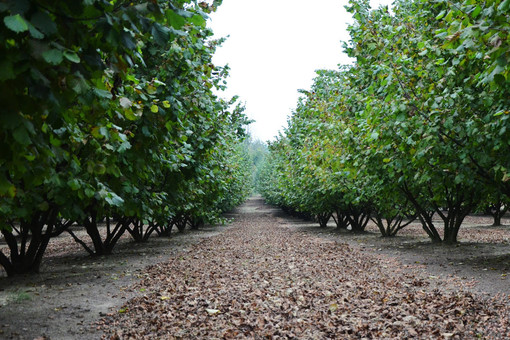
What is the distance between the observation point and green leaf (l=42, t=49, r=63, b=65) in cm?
219

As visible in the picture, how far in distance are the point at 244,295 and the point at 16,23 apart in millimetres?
5559

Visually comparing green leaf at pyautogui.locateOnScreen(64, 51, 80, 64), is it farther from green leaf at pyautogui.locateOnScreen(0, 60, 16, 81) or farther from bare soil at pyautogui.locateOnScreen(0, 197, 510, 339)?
bare soil at pyautogui.locateOnScreen(0, 197, 510, 339)

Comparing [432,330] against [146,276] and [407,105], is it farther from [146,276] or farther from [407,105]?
[146,276]

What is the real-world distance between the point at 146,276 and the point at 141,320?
351 centimetres

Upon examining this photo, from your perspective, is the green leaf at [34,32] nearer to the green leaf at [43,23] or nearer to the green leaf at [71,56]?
the green leaf at [43,23]

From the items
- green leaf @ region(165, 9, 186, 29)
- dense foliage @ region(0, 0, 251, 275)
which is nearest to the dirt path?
dense foliage @ region(0, 0, 251, 275)

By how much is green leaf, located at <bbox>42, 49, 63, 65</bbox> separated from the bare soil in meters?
3.65

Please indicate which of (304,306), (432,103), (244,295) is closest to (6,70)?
(304,306)

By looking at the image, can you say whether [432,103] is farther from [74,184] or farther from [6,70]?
[6,70]

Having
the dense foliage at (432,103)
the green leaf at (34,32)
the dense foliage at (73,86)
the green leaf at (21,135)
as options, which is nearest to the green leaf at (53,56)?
the dense foliage at (73,86)

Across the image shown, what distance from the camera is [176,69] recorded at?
25.0ft

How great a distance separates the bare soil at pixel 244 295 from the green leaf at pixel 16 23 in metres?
3.88

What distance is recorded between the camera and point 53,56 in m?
2.22

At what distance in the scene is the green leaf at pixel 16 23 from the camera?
196 centimetres
